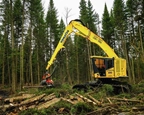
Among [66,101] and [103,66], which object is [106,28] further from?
[66,101]

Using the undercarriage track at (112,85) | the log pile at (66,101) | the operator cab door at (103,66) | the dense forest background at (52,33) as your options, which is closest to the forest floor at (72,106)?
Answer: the log pile at (66,101)

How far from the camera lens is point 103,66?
16.8 meters

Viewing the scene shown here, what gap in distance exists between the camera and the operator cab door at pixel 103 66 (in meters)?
16.5

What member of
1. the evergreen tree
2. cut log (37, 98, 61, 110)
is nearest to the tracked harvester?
cut log (37, 98, 61, 110)

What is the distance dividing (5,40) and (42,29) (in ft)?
22.9

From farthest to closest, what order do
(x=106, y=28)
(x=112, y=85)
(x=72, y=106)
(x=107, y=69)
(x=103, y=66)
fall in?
(x=106, y=28) < (x=103, y=66) < (x=107, y=69) < (x=112, y=85) < (x=72, y=106)

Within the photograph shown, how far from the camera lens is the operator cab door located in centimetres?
1645

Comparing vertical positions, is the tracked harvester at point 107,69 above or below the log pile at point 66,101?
above

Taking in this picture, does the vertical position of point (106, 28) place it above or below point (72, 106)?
above

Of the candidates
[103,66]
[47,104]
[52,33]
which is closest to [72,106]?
[47,104]

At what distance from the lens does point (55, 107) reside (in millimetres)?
11297

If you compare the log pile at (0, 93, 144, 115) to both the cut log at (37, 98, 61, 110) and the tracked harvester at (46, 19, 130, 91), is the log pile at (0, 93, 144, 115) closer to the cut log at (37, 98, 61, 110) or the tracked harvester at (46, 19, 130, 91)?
the cut log at (37, 98, 61, 110)

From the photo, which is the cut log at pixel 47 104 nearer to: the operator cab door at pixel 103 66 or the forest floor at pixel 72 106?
the forest floor at pixel 72 106

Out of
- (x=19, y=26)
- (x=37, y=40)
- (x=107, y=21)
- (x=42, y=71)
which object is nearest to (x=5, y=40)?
(x=19, y=26)
